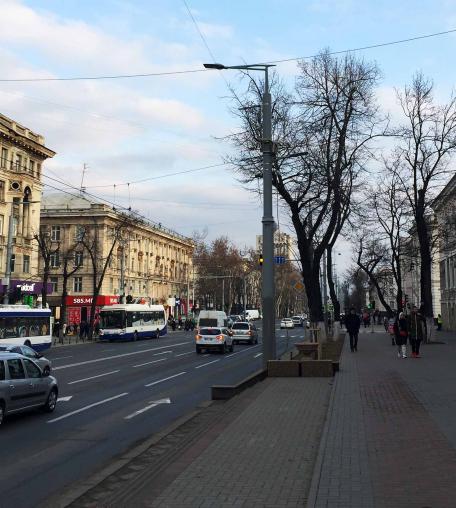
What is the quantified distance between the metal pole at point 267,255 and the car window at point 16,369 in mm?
7411

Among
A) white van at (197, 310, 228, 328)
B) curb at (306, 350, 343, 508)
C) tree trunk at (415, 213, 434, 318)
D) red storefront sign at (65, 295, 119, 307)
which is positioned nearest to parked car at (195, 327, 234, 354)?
white van at (197, 310, 228, 328)

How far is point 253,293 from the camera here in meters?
128

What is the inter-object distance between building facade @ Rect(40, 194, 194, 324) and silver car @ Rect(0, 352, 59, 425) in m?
47.6

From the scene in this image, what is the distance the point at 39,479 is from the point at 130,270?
75.2m

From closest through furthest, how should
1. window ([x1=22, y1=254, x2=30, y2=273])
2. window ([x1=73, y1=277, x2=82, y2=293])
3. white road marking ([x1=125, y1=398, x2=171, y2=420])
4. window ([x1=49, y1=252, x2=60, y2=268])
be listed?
A: white road marking ([x1=125, y1=398, x2=171, y2=420]) → window ([x1=22, y1=254, x2=30, y2=273]) → window ([x1=49, y1=252, x2=60, y2=268]) → window ([x1=73, y1=277, x2=82, y2=293])

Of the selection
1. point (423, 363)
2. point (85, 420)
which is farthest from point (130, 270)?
point (85, 420)

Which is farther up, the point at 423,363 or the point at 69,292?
the point at 69,292

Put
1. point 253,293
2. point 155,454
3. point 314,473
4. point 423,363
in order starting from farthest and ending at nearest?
point 253,293 < point 423,363 < point 155,454 < point 314,473

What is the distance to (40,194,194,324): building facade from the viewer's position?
72.3 m

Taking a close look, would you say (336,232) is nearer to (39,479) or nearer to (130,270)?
(39,479)

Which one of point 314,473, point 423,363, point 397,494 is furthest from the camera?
point 423,363

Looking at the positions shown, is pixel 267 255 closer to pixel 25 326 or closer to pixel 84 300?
pixel 25 326

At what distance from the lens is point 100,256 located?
70188 millimetres

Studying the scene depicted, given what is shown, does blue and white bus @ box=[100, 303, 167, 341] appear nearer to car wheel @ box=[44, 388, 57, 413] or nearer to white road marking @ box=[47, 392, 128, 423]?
white road marking @ box=[47, 392, 128, 423]
